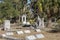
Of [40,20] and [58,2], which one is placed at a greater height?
[58,2]

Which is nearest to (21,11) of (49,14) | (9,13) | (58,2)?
(9,13)

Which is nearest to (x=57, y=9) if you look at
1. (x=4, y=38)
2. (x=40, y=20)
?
(x=40, y=20)

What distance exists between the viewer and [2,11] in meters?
48.2

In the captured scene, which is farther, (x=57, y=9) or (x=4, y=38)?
(x=57, y=9)

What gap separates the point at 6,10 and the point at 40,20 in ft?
66.1

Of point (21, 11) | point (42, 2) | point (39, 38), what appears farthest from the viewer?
point (21, 11)

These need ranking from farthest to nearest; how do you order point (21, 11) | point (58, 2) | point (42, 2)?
point (21, 11) → point (42, 2) → point (58, 2)

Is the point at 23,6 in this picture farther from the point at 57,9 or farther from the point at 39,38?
the point at 39,38

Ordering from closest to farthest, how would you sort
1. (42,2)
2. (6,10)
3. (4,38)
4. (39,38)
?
(39,38) → (4,38) → (42,2) → (6,10)

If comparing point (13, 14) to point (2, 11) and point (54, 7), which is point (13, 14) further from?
point (54, 7)

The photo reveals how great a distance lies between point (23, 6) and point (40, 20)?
83.7ft

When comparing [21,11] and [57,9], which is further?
[21,11]

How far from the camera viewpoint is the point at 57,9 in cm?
2755

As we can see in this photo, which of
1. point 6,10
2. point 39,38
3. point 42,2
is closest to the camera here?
point 39,38
